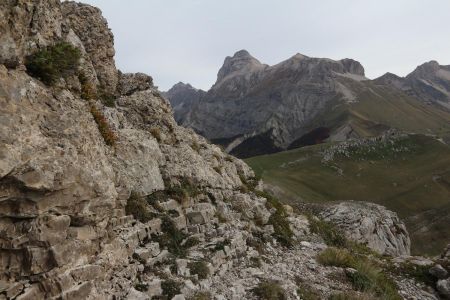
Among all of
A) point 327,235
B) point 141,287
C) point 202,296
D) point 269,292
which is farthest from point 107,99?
Result: point 327,235

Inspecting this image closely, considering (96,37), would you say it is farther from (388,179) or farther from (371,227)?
(388,179)

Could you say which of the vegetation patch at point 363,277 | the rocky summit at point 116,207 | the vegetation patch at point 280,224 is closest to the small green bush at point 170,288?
the rocky summit at point 116,207

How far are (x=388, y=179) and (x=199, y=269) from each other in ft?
340

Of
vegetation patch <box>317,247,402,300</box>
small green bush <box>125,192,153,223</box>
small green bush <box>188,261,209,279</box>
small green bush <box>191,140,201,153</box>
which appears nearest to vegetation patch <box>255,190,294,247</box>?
vegetation patch <box>317,247,402,300</box>

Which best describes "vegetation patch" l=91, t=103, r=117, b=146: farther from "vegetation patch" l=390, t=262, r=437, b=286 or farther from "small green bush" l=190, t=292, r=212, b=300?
"vegetation patch" l=390, t=262, r=437, b=286

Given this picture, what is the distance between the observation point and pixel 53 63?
48.0 feet

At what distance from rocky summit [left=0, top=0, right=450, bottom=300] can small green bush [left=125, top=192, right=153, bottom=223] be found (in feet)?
0.16

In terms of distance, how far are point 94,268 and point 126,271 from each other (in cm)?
133

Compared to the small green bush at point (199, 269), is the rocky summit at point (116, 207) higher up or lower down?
higher up

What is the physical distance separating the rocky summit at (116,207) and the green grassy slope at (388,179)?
2004 inches

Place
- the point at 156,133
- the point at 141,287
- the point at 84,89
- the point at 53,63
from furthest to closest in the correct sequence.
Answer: the point at 156,133, the point at 84,89, the point at 53,63, the point at 141,287

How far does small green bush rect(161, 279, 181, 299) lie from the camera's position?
13268 millimetres

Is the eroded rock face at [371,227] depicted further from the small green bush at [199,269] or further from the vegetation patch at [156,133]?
the small green bush at [199,269]

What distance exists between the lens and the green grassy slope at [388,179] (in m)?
77.7
